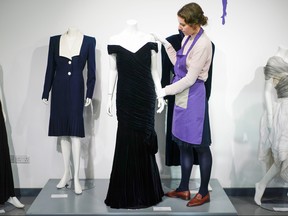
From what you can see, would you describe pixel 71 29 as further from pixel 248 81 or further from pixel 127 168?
pixel 248 81

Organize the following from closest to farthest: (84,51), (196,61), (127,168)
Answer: (196,61), (127,168), (84,51)

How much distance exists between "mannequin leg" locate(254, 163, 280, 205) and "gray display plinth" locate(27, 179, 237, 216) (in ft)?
1.38

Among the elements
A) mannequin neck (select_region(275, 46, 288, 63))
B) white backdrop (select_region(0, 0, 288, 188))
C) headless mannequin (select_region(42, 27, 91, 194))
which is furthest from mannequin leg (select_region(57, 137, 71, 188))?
mannequin neck (select_region(275, 46, 288, 63))

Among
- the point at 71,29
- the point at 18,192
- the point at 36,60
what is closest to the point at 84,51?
the point at 71,29

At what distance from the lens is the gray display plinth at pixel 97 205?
3.32m

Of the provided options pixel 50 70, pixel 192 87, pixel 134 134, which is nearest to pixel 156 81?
pixel 192 87

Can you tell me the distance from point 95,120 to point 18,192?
1075mm

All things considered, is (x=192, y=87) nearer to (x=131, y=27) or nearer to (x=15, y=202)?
(x=131, y=27)

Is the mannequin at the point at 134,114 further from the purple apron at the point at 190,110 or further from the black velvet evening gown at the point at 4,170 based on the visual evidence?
the black velvet evening gown at the point at 4,170

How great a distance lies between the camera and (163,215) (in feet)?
10.8

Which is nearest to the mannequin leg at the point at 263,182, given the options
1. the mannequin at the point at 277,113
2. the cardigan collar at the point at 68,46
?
the mannequin at the point at 277,113

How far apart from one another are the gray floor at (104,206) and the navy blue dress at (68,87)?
55 cm

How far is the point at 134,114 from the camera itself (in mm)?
3369

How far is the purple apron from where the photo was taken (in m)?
3.29
